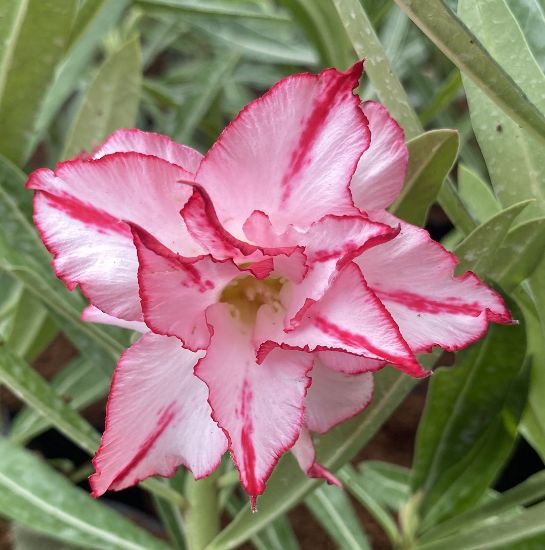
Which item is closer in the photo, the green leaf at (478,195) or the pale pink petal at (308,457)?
the pale pink petal at (308,457)

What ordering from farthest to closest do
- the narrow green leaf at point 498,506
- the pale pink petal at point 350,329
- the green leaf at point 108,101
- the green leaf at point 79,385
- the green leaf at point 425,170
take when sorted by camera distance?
the green leaf at point 79,385 < the green leaf at point 108,101 < the narrow green leaf at point 498,506 < the green leaf at point 425,170 < the pale pink petal at point 350,329

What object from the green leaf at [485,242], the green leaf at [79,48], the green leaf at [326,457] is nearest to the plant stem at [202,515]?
the green leaf at [326,457]

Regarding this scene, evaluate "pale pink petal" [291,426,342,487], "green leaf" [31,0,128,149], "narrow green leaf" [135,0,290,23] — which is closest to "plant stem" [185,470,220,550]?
"pale pink petal" [291,426,342,487]

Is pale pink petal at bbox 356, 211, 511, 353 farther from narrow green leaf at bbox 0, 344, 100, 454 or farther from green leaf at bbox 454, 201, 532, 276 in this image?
narrow green leaf at bbox 0, 344, 100, 454

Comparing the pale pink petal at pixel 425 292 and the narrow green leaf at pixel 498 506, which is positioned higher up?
the pale pink petal at pixel 425 292

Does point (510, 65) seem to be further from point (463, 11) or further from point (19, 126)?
point (19, 126)

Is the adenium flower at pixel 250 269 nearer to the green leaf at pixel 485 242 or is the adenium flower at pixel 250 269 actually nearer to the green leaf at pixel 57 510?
the green leaf at pixel 485 242

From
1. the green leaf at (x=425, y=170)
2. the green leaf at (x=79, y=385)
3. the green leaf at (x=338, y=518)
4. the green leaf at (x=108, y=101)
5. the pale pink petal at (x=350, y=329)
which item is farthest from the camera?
the green leaf at (x=79, y=385)
